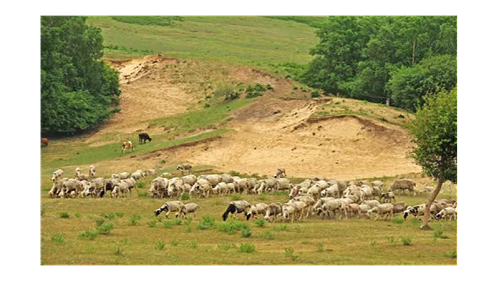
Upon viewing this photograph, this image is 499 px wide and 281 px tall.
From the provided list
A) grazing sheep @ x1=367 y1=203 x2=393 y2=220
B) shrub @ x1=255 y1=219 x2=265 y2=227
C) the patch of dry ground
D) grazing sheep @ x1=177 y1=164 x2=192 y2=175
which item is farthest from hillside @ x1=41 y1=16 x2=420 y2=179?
shrub @ x1=255 y1=219 x2=265 y2=227

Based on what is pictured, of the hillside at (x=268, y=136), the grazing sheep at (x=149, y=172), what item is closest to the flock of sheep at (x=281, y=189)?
the grazing sheep at (x=149, y=172)

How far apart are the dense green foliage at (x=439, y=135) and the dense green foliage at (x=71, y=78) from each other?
122ft

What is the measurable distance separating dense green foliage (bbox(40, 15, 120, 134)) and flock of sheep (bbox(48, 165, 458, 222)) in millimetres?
18153

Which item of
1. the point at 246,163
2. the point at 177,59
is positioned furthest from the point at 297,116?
the point at 177,59

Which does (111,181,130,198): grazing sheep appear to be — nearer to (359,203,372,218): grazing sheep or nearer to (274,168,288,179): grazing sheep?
(274,168,288,179): grazing sheep

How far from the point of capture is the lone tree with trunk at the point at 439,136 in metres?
28.6

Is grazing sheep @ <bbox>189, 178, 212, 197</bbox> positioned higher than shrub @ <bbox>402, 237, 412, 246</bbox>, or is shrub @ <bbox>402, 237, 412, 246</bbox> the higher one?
shrub @ <bbox>402, 237, 412, 246</bbox>

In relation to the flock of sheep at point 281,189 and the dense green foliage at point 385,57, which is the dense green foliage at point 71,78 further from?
the dense green foliage at point 385,57

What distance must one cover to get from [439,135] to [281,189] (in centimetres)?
1388

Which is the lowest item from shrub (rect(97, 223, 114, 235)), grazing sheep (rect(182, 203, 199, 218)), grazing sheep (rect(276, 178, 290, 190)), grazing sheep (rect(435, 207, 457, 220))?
grazing sheep (rect(276, 178, 290, 190))

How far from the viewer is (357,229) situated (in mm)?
29609

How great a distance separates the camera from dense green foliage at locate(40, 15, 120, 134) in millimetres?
62219

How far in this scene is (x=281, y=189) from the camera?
4159cm
